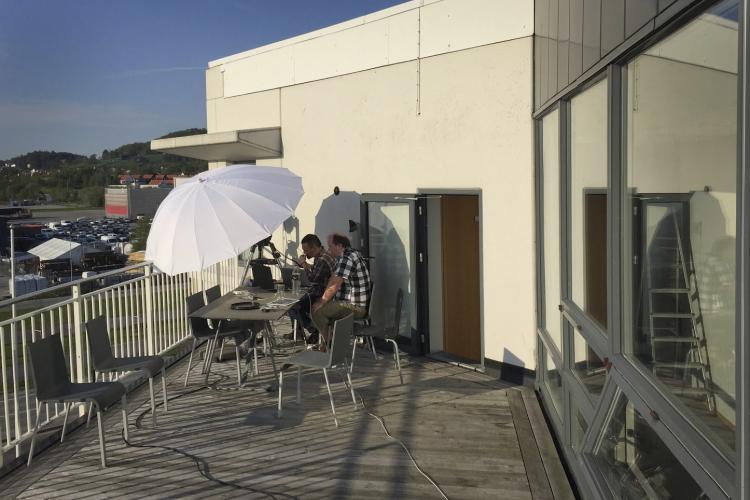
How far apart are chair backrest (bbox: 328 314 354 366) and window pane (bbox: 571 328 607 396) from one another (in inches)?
69.1

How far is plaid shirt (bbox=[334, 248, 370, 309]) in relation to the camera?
20.9 feet

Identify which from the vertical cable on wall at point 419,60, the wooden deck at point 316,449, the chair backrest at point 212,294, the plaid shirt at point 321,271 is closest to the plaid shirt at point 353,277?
the plaid shirt at point 321,271

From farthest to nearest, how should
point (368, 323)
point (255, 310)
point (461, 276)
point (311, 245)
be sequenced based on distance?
point (461, 276) < point (368, 323) < point (311, 245) < point (255, 310)

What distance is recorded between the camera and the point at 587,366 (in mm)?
3764

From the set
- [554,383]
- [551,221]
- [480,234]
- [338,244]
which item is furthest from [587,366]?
[338,244]

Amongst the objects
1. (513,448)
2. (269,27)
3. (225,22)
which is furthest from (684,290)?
(225,22)

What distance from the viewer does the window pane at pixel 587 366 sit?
3.37m

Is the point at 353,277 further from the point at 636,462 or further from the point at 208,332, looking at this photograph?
the point at 636,462

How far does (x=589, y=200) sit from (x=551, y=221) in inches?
54.9

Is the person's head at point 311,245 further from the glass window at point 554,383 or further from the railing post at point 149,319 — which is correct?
the glass window at point 554,383

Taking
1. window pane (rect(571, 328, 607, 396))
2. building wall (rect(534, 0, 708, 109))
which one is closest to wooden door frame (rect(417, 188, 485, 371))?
building wall (rect(534, 0, 708, 109))

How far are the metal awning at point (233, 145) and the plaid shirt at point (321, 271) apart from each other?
2.35 meters

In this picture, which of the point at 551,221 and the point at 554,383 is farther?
the point at 551,221

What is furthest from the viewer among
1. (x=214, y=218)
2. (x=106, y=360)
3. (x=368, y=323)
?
(x=368, y=323)
